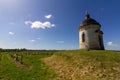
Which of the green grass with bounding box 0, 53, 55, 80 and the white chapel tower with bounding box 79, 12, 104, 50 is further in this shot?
the white chapel tower with bounding box 79, 12, 104, 50

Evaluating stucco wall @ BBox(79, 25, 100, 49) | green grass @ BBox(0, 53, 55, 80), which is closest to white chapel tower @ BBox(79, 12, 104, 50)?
stucco wall @ BBox(79, 25, 100, 49)

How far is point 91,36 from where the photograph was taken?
32.8m

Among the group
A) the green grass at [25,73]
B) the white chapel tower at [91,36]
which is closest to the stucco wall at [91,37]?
the white chapel tower at [91,36]

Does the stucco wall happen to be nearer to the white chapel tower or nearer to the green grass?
the white chapel tower

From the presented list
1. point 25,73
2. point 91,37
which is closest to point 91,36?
point 91,37

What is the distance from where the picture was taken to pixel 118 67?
14.0 meters

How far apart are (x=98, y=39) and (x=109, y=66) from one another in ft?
62.6

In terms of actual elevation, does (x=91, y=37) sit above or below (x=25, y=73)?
above

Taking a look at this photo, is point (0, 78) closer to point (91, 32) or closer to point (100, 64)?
point (100, 64)

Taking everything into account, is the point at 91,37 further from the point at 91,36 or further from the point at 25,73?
the point at 25,73

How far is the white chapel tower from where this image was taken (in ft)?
107

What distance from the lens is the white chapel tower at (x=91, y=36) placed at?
32562mm

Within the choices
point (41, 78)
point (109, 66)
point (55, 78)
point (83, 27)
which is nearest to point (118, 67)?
point (109, 66)

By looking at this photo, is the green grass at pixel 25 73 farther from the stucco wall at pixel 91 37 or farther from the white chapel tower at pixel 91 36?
the white chapel tower at pixel 91 36
